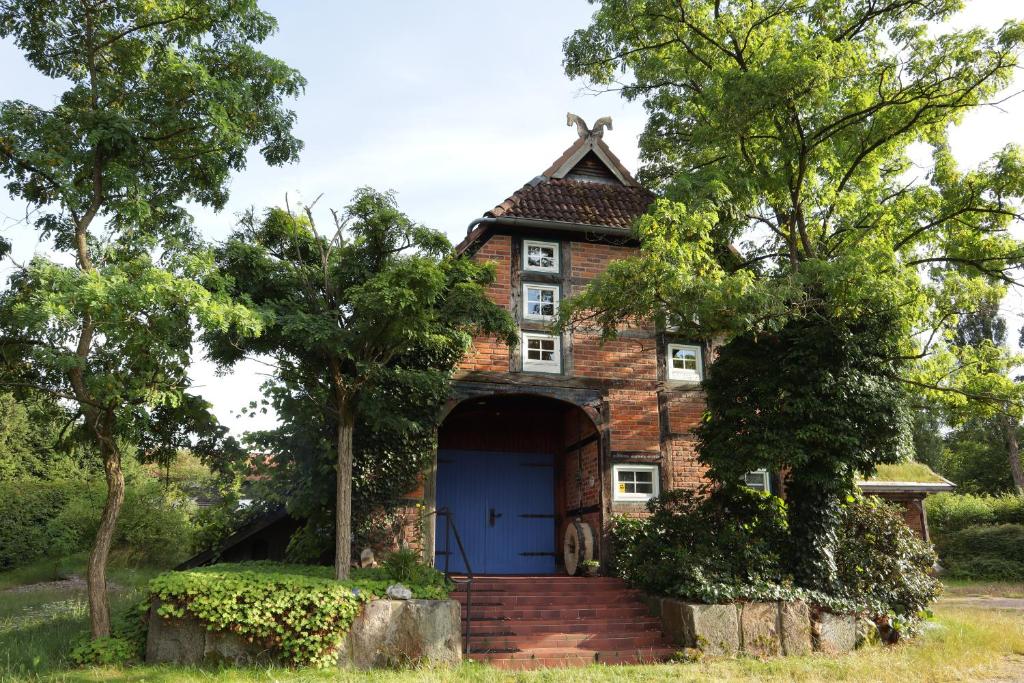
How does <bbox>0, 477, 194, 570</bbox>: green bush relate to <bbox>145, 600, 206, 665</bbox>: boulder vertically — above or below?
above

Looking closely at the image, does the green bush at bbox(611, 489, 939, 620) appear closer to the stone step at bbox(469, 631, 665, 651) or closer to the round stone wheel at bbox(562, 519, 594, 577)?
the round stone wheel at bbox(562, 519, 594, 577)

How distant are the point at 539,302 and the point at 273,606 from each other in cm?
640

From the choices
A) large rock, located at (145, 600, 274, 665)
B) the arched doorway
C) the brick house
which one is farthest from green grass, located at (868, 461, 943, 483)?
large rock, located at (145, 600, 274, 665)

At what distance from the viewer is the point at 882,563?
400 inches

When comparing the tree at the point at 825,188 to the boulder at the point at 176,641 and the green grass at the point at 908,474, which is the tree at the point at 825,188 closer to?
the boulder at the point at 176,641

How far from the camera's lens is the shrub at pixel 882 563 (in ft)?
32.8

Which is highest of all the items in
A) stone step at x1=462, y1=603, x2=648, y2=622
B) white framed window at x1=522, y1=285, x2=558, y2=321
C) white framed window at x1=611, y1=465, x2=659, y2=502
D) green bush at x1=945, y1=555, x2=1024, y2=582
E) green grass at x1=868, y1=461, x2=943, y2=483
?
white framed window at x1=522, y1=285, x2=558, y2=321

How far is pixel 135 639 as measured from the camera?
8422 mm

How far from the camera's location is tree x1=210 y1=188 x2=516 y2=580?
28.6ft

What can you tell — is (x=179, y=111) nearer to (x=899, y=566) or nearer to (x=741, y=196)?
(x=741, y=196)

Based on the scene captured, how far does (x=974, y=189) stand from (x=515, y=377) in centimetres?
705

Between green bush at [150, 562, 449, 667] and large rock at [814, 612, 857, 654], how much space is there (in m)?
5.41

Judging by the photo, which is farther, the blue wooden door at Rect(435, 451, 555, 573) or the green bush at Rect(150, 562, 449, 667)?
the blue wooden door at Rect(435, 451, 555, 573)

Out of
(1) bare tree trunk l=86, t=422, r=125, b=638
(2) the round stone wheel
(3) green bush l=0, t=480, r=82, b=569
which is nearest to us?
(1) bare tree trunk l=86, t=422, r=125, b=638
